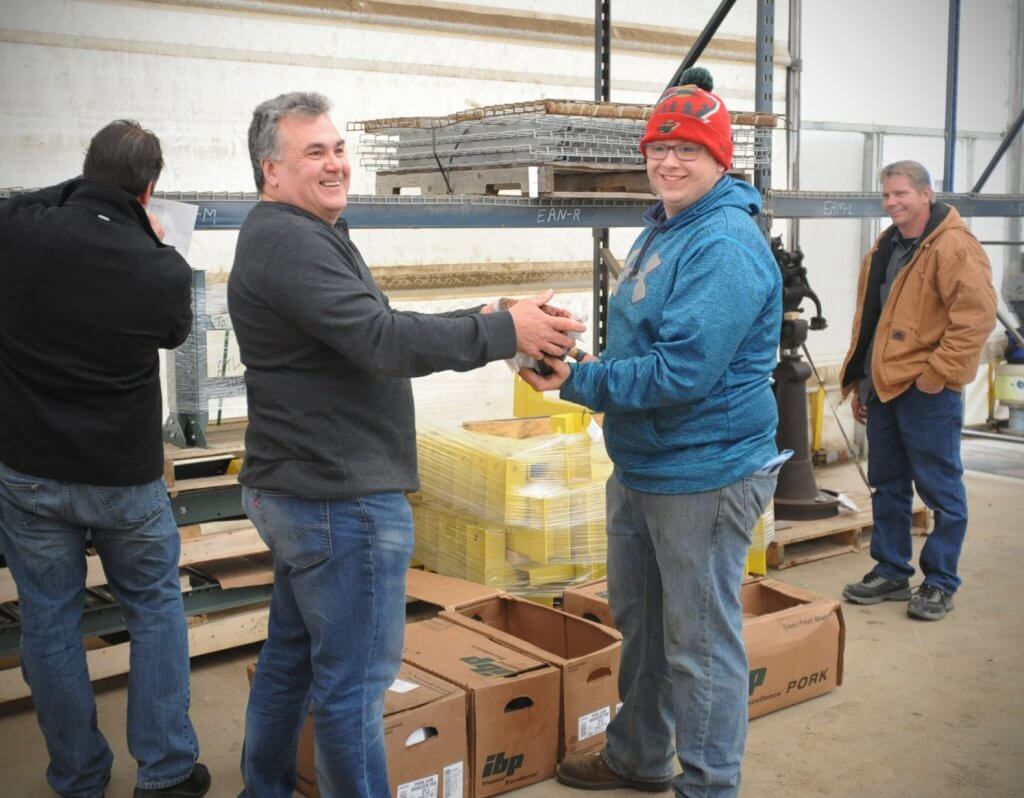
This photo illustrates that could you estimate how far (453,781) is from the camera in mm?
3447

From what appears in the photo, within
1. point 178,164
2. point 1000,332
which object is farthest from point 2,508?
point 1000,332

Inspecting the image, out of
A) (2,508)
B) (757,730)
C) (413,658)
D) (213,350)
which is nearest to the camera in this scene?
(2,508)

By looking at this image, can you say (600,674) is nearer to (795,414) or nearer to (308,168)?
(308,168)

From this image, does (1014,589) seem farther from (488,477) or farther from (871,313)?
(488,477)

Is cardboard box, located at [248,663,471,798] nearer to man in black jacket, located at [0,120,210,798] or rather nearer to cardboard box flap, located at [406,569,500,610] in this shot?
man in black jacket, located at [0,120,210,798]

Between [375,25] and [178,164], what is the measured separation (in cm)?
134

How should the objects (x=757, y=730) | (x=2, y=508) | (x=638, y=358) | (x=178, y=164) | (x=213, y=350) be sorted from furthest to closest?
(x=178, y=164) < (x=213, y=350) < (x=757, y=730) < (x=2, y=508) < (x=638, y=358)

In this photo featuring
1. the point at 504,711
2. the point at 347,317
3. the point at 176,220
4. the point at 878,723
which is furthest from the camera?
the point at 878,723

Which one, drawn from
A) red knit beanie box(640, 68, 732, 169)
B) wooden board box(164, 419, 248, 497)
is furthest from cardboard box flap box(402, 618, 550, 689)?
red knit beanie box(640, 68, 732, 169)

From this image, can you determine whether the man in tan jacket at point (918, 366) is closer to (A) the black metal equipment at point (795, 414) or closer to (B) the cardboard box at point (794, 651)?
(A) the black metal equipment at point (795, 414)

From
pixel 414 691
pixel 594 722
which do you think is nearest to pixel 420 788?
pixel 414 691

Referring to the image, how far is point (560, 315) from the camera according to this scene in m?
3.03

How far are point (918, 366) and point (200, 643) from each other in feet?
10.9

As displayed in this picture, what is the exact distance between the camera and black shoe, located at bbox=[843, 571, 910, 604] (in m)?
5.39
